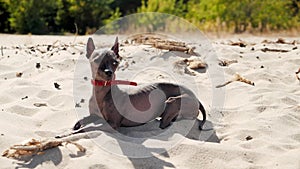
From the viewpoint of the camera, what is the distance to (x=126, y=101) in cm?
370

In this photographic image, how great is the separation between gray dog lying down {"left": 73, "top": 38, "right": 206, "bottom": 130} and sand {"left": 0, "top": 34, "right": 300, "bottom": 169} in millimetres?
110

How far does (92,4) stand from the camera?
15555 mm

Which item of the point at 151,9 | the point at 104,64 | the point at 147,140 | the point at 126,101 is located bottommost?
the point at 147,140

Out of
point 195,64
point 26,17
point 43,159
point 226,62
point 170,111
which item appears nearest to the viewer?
point 43,159

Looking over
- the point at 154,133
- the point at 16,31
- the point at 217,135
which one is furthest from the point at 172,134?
the point at 16,31

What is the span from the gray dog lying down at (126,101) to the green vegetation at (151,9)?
9625 mm

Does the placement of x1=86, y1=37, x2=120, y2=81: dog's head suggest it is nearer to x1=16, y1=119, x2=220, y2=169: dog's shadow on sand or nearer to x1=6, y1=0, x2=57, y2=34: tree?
x1=16, y1=119, x2=220, y2=169: dog's shadow on sand

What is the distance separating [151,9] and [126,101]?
12594 mm

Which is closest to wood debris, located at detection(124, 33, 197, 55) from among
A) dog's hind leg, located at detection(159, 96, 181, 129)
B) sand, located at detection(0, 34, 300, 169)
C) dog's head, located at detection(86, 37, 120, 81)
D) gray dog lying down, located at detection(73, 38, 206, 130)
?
sand, located at detection(0, 34, 300, 169)

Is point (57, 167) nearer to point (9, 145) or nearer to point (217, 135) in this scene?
point (9, 145)

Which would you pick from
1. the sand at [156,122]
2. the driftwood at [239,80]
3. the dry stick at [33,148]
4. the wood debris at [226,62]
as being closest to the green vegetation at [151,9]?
the wood debris at [226,62]

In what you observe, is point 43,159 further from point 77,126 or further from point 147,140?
point 147,140

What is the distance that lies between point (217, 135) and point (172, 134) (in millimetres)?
457

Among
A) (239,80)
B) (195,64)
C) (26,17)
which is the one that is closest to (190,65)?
(195,64)
